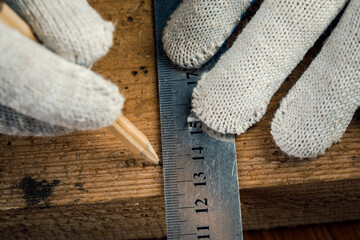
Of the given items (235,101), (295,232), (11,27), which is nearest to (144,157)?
(235,101)

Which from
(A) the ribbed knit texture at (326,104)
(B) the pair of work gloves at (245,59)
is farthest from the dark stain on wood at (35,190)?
(A) the ribbed knit texture at (326,104)

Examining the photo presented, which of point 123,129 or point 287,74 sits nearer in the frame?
point 123,129

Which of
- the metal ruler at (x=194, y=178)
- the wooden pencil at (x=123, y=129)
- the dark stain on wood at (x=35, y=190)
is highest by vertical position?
the wooden pencil at (x=123, y=129)

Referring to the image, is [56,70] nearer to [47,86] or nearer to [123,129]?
[47,86]

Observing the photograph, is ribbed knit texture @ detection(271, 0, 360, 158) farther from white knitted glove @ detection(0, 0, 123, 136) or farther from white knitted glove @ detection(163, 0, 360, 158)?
white knitted glove @ detection(0, 0, 123, 136)

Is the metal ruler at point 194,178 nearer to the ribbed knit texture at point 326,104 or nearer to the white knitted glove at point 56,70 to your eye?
the ribbed knit texture at point 326,104

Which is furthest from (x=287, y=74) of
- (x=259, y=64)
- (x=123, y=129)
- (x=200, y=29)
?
(x=123, y=129)

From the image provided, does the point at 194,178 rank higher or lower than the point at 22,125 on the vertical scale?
lower
